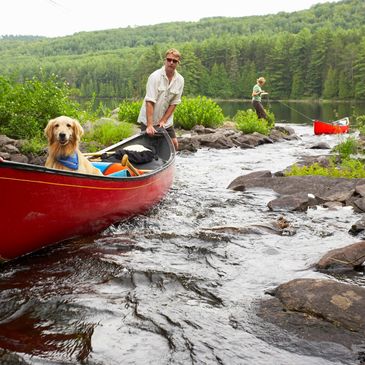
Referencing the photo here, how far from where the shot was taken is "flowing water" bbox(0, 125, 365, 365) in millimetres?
3545

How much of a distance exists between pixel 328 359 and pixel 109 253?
3.10m

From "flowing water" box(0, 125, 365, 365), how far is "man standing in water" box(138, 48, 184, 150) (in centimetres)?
256

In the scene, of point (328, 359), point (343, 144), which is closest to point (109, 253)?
point (328, 359)

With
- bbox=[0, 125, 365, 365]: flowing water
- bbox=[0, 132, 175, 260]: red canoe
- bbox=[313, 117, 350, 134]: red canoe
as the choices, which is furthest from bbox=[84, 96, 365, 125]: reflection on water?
bbox=[0, 132, 175, 260]: red canoe

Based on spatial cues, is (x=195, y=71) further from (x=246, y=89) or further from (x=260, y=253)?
(x=260, y=253)

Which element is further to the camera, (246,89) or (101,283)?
(246,89)

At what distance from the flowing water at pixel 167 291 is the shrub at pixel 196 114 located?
13554mm

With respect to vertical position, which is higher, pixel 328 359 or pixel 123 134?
pixel 328 359

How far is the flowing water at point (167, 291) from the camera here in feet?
11.6

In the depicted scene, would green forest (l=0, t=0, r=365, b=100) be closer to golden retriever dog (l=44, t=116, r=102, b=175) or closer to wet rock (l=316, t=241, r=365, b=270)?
golden retriever dog (l=44, t=116, r=102, b=175)

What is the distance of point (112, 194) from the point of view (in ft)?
20.4

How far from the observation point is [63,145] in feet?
20.1

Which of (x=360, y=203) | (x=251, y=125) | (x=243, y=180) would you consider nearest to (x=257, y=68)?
(x=251, y=125)

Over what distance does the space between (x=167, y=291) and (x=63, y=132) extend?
8.64ft
